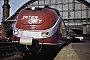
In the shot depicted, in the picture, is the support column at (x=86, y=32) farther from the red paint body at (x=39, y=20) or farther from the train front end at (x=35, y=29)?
the red paint body at (x=39, y=20)

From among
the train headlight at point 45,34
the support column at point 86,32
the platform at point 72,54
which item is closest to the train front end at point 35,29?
the train headlight at point 45,34

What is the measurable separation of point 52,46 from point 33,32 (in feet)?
3.32

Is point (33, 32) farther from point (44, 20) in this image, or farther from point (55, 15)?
point (55, 15)

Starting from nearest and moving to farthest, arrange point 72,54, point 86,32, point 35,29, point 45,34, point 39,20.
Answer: point 72,54, point 45,34, point 35,29, point 39,20, point 86,32

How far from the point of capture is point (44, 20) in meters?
6.99

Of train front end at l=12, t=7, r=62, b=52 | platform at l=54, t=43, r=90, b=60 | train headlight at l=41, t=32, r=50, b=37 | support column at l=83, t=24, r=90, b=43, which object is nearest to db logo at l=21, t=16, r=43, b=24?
train front end at l=12, t=7, r=62, b=52

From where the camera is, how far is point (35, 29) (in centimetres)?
665

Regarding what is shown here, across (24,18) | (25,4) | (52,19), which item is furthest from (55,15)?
(25,4)

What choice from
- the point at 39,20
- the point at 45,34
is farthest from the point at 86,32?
Result: the point at 45,34

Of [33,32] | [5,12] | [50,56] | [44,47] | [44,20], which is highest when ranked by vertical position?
[5,12]

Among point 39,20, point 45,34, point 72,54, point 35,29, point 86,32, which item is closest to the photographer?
point 72,54

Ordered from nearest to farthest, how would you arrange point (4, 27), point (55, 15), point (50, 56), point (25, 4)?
point (55, 15) < point (50, 56) < point (4, 27) < point (25, 4)

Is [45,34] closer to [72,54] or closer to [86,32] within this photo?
[72,54]

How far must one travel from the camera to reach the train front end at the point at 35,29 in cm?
633
